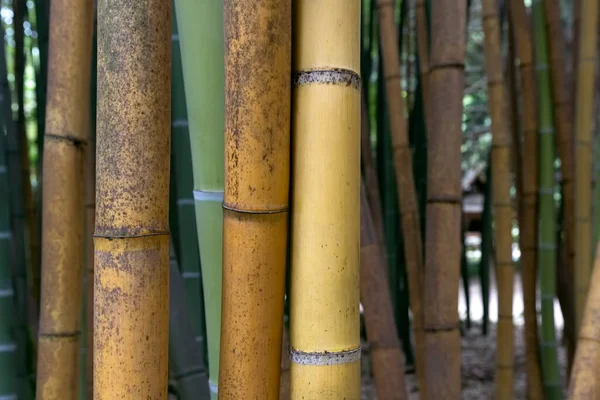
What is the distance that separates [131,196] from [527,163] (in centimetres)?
96

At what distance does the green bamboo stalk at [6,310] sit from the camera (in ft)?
2.34

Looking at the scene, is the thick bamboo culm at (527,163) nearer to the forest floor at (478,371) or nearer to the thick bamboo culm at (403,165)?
the thick bamboo culm at (403,165)

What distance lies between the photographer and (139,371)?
38cm

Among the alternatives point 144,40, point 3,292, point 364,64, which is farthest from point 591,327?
point 364,64

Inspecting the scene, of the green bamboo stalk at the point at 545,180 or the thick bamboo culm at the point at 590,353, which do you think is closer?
the thick bamboo culm at the point at 590,353

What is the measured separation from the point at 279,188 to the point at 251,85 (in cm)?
7

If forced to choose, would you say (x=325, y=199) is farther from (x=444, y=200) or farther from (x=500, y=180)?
(x=500, y=180)

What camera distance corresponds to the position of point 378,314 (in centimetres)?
69

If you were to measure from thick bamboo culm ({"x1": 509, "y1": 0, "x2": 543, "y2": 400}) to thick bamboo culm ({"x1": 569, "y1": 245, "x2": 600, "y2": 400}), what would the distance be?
0.74 m

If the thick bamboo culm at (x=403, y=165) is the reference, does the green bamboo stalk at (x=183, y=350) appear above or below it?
below

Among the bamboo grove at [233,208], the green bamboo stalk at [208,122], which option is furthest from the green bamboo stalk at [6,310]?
the green bamboo stalk at [208,122]

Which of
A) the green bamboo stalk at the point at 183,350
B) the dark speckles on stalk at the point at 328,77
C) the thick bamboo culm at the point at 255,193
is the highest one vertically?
the dark speckles on stalk at the point at 328,77

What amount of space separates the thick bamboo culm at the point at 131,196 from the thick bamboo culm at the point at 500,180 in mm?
743

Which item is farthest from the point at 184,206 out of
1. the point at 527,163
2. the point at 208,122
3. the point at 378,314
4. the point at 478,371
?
the point at 478,371
